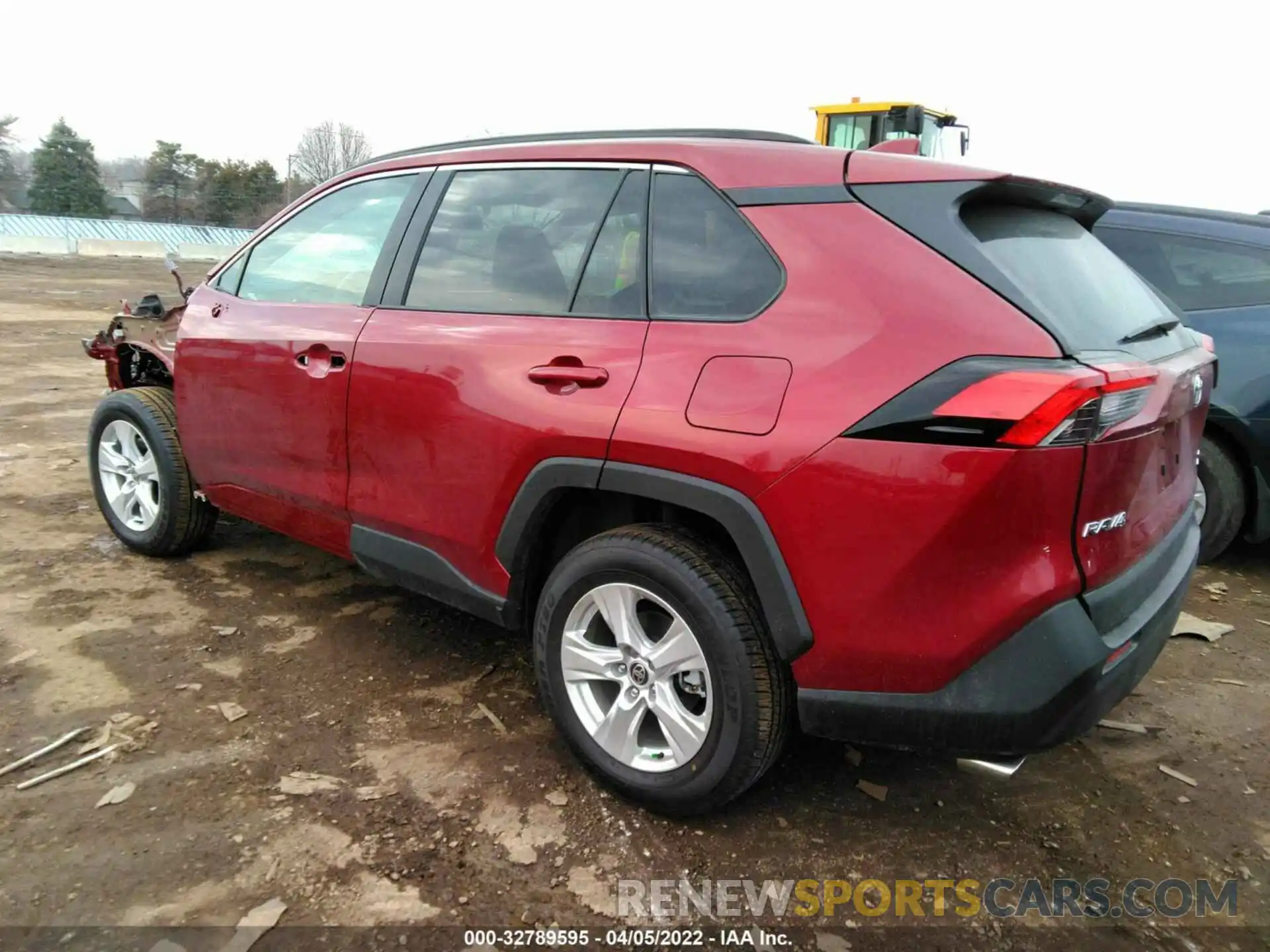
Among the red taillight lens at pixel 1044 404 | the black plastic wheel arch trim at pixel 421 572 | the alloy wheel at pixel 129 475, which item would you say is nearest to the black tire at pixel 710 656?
the black plastic wheel arch trim at pixel 421 572

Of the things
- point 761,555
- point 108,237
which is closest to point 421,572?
point 761,555

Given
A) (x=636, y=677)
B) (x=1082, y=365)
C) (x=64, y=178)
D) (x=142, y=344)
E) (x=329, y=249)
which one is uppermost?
(x=64, y=178)

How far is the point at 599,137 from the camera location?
2766 millimetres

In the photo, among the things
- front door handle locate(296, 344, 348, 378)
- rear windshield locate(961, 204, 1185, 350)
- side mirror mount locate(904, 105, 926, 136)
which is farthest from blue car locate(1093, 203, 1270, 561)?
side mirror mount locate(904, 105, 926, 136)

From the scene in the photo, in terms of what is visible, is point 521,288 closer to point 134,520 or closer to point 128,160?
point 134,520

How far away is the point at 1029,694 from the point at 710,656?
735mm

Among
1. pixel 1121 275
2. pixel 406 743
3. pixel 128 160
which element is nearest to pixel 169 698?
pixel 406 743

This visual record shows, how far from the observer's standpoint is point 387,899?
214 centimetres

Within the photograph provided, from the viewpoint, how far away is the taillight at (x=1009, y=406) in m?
1.83

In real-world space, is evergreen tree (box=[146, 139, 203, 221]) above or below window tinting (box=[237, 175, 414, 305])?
above

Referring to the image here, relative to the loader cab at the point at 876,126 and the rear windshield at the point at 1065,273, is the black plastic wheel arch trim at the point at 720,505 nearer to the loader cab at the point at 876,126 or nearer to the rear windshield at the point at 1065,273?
the rear windshield at the point at 1065,273

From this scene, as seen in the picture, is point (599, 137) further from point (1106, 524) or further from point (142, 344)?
point (142, 344)

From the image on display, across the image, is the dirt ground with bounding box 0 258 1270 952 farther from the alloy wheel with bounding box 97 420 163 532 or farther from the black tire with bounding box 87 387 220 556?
the alloy wheel with bounding box 97 420 163 532

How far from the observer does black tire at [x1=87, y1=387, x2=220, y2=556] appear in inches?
159
